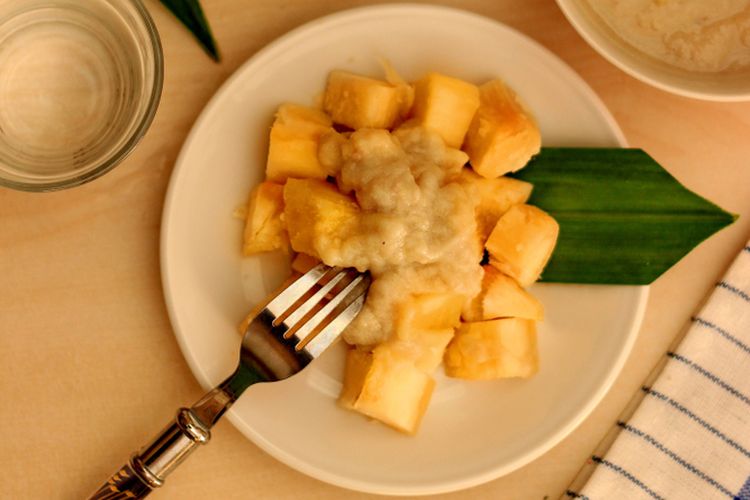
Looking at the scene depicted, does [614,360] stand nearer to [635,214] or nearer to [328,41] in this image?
[635,214]

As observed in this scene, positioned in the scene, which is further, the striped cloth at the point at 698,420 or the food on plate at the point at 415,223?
the striped cloth at the point at 698,420

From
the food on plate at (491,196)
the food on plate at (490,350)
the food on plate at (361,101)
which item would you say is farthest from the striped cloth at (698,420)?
the food on plate at (361,101)

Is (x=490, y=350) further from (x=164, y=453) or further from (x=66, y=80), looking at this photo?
(x=66, y=80)

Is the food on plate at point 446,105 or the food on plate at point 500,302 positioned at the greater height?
the food on plate at point 446,105

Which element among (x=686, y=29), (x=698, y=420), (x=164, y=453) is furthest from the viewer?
(x=698, y=420)

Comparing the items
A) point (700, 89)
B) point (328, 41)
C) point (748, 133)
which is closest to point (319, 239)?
point (328, 41)

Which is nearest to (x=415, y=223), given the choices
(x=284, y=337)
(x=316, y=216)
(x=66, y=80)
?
(x=316, y=216)

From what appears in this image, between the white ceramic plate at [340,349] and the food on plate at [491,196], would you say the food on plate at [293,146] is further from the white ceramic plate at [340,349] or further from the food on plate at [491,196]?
the food on plate at [491,196]
